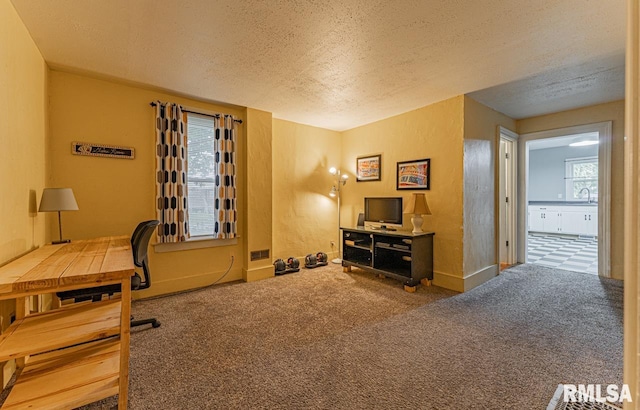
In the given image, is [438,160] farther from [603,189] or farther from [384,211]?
[603,189]

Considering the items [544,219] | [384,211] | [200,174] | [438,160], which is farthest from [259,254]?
[544,219]

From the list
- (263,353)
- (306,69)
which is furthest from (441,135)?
(263,353)

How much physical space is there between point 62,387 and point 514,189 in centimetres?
567

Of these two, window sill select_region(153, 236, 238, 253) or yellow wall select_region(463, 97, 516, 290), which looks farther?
yellow wall select_region(463, 97, 516, 290)

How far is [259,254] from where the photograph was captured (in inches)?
154

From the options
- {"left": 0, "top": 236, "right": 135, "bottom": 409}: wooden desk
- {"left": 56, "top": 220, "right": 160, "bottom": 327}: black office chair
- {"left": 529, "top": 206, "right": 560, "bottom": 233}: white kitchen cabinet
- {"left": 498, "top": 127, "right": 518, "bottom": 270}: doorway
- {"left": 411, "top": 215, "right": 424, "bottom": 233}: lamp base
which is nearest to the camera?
{"left": 0, "top": 236, "right": 135, "bottom": 409}: wooden desk

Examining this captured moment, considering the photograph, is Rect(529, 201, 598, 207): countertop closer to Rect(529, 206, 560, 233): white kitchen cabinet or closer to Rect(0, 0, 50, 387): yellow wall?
Rect(529, 206, 560, 233): white kitchen cabinet

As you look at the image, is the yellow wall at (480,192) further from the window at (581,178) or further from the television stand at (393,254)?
the window at (581,178)

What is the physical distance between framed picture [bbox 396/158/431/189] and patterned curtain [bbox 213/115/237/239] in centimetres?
245

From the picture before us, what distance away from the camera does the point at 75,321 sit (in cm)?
166

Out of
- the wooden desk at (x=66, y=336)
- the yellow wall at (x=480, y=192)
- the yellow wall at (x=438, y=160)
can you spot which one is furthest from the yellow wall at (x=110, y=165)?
the yellow wall at (x=480, y=192)

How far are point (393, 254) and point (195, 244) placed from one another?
2.80 m

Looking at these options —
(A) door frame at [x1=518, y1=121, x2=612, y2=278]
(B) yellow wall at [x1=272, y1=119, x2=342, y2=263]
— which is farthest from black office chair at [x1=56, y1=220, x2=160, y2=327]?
(A) door frame at [x1=518, y1=121, x2=612, y2=278]

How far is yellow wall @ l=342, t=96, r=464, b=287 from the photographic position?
134 inches
